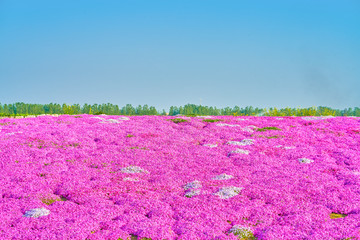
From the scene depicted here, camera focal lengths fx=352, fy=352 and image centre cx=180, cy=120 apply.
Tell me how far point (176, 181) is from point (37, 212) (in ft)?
24.8

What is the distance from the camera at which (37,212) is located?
15109mm

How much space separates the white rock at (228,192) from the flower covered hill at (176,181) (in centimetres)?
6

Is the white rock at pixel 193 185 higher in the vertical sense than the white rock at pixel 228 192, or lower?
higher

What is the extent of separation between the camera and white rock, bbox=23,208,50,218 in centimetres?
1495

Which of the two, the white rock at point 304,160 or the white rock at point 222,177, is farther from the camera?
the white rock at point 304,160

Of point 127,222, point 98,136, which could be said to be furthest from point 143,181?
point 98,136

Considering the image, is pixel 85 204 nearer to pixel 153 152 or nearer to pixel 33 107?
pixel 153 152

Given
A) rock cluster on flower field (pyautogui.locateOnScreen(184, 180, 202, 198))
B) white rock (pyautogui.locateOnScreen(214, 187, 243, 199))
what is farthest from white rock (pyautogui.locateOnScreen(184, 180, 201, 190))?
white rock (pyautogui.locateOnScreen(214, 187, 243, 199))

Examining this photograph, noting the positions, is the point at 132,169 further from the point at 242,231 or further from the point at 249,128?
the point at 249,128

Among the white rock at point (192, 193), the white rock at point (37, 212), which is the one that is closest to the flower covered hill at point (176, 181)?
the white rock at point (37, 212)

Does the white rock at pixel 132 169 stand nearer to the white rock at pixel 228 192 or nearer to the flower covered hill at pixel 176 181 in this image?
the flower covered hill at pixel 176 181

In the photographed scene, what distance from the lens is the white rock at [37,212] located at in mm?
14953

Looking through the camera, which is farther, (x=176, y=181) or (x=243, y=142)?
(x=243, y=142)

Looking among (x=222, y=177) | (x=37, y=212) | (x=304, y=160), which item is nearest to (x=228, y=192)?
(x=222, y=177)
